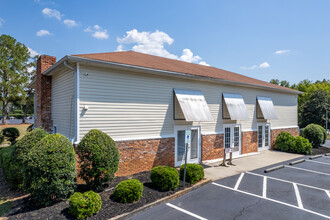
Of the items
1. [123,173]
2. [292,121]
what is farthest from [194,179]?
[292,121]

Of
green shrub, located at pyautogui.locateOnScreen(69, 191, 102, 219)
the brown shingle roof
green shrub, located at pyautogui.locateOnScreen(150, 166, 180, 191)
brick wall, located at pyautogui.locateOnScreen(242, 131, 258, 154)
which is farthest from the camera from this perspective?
brick wall, located at pyautogui.locateOnScreen(242, 131, 258, 154)

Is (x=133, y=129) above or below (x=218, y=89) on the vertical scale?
below

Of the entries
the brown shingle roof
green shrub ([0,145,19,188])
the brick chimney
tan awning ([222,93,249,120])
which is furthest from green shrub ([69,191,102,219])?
tan awning ([222,93,249,120])

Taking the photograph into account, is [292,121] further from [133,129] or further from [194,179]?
[133,129]

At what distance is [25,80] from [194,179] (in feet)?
130

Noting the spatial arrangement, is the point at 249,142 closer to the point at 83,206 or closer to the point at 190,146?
the point at 190,146

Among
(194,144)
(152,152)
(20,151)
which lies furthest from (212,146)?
(20,151)

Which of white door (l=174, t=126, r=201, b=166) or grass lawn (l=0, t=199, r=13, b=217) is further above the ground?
white door (l=174, t=126, r=201, b=166)

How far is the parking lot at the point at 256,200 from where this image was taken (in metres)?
5.75

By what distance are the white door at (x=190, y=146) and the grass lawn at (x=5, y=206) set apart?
6.99 m

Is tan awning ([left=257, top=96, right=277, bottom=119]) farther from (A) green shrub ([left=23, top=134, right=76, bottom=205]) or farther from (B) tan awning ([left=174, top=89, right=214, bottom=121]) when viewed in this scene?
(A) green shrub ([left=23, top=134, right=76, bottom=205])

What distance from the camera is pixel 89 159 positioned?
21.4ft

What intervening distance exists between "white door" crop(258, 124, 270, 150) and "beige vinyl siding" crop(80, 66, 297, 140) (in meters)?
5.72

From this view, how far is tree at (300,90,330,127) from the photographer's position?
30906 mm
